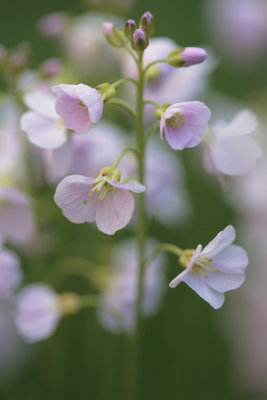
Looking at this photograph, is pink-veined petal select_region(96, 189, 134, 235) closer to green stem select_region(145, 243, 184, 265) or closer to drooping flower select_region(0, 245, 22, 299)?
green stem select_region(145, 243, 184, 265)

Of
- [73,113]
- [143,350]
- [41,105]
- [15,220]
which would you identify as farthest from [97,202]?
[143,350]

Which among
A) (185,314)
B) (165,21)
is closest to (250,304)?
(185,314)

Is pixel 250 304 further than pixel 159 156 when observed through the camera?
Yes

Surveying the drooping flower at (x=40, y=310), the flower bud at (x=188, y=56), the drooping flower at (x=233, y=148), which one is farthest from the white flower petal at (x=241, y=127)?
the drooping flower at (x=40, y=310)

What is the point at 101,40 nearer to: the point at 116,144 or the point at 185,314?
the point at 116,144

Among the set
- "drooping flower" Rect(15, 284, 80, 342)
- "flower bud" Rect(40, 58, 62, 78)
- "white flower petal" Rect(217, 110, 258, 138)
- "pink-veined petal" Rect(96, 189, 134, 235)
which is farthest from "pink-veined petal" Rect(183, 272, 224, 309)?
"flower bud" Rect(40, 58, 62, 78)

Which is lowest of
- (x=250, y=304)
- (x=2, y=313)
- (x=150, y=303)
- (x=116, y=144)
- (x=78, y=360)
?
(x=78, y=360)

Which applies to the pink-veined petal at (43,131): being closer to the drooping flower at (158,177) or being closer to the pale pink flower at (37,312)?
the drooping flower at (158,177)

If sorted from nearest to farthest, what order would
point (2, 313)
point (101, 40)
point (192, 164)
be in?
point (101, 40) < point (2, 313) < point (192, 164)
